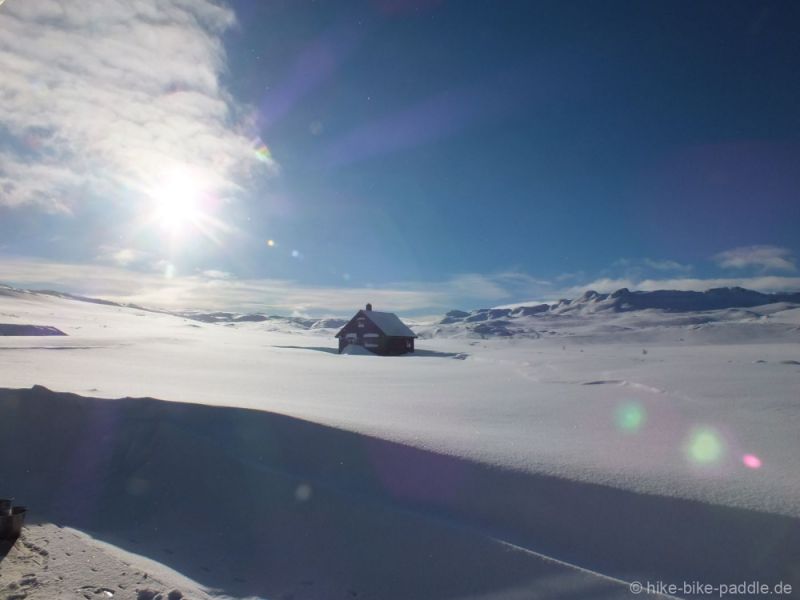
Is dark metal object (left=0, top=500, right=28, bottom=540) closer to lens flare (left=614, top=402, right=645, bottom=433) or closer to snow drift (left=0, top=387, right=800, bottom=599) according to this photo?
snow drift (left=0, top=387, right=800, bottom=599)

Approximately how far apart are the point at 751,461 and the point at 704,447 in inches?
21.5

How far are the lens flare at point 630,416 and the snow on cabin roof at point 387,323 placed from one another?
28.9 meters

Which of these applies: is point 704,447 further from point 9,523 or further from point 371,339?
point 371,339

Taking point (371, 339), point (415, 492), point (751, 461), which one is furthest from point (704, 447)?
point (371, 339)

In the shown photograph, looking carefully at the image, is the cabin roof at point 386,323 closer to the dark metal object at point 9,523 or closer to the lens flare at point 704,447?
the lens flare at point 704,447

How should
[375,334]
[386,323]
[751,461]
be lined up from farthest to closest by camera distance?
[386,323] → [375,334] → [751,461]

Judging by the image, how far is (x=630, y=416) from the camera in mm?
7184

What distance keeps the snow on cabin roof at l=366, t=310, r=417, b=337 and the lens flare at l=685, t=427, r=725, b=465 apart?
3111cm

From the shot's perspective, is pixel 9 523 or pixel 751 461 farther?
pixel 751 461

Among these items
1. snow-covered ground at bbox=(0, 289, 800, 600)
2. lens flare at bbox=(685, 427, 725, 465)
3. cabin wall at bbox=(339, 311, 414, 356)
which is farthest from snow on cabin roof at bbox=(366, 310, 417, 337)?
lens flare at bbox=(685, 427, 725, 465)

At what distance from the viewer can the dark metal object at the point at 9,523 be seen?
157 inches

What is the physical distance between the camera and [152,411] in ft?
20.9

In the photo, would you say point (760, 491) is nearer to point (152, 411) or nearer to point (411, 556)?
point (411, 556)

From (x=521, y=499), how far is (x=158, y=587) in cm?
289
